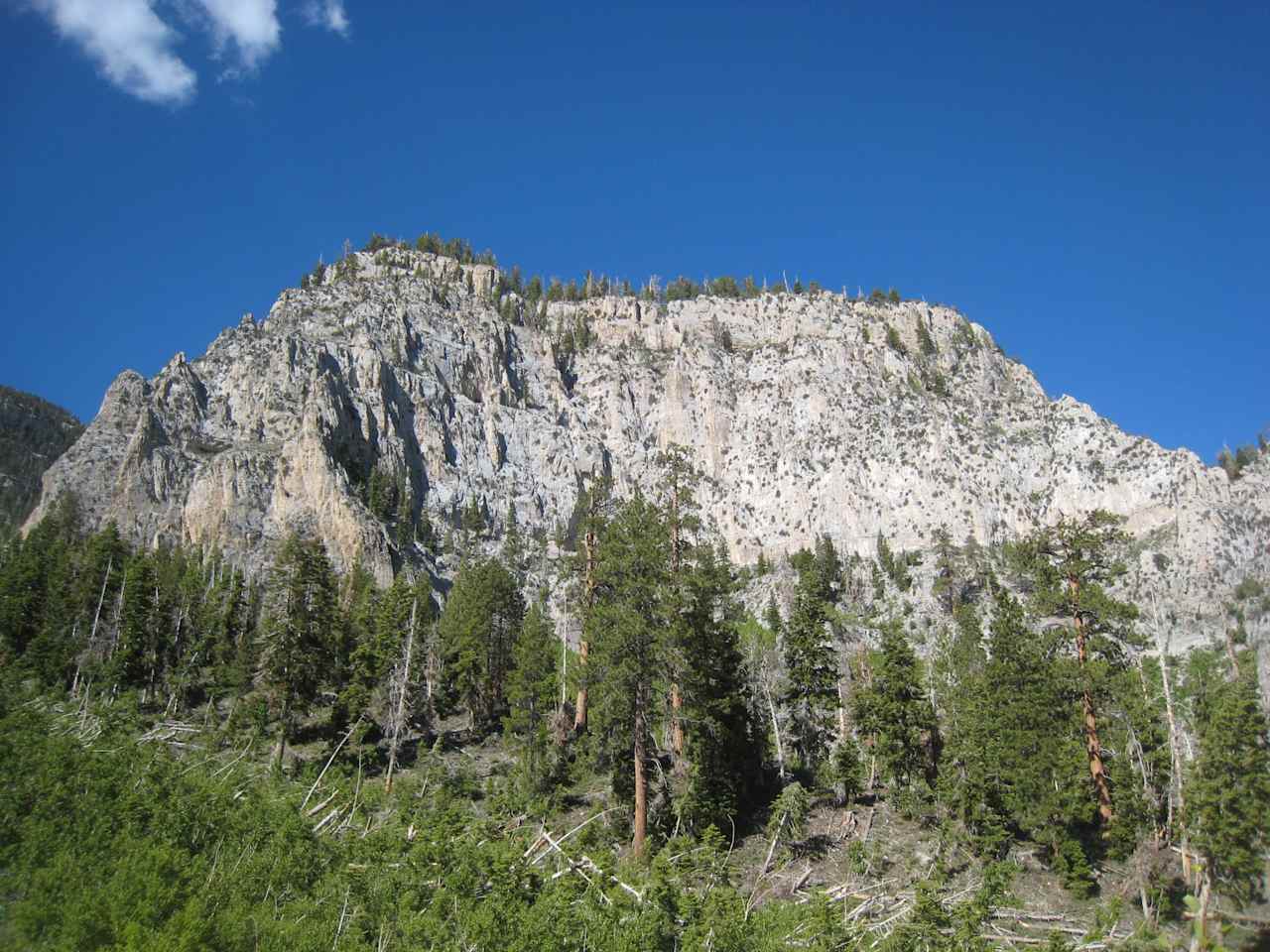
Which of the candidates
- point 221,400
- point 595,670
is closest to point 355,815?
point 595,670

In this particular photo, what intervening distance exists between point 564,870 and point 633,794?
9.10m

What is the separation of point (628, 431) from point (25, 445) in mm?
132767

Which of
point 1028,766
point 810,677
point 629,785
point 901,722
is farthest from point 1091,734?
point 629,785

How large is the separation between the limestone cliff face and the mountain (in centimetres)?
4668

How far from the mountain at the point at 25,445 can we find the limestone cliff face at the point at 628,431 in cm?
4668

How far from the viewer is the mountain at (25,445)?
14138 cm

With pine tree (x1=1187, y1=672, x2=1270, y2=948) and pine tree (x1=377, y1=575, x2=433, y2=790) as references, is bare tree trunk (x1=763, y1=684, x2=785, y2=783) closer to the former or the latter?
pine tree (x1=1187, y1=672, x2=1270, y2=948)

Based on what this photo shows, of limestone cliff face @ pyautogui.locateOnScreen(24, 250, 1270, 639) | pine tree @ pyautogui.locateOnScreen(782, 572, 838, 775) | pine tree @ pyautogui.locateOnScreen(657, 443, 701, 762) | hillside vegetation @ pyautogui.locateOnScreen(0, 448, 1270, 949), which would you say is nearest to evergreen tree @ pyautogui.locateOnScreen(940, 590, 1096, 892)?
hillside vegetation @ pyautogui.locateOnScreen(0, 448, 1270, 949)

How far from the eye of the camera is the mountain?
141375 mm

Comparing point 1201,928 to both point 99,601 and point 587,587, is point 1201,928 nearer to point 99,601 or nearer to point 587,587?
point 587,587

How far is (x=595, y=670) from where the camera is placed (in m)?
26.8

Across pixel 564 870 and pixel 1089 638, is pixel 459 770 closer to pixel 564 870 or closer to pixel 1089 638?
pixel 564 870

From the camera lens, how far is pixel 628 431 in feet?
463

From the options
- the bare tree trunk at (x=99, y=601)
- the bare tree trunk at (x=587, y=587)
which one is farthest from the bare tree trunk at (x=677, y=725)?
the bare tree trunk at (x=99, y=601)
